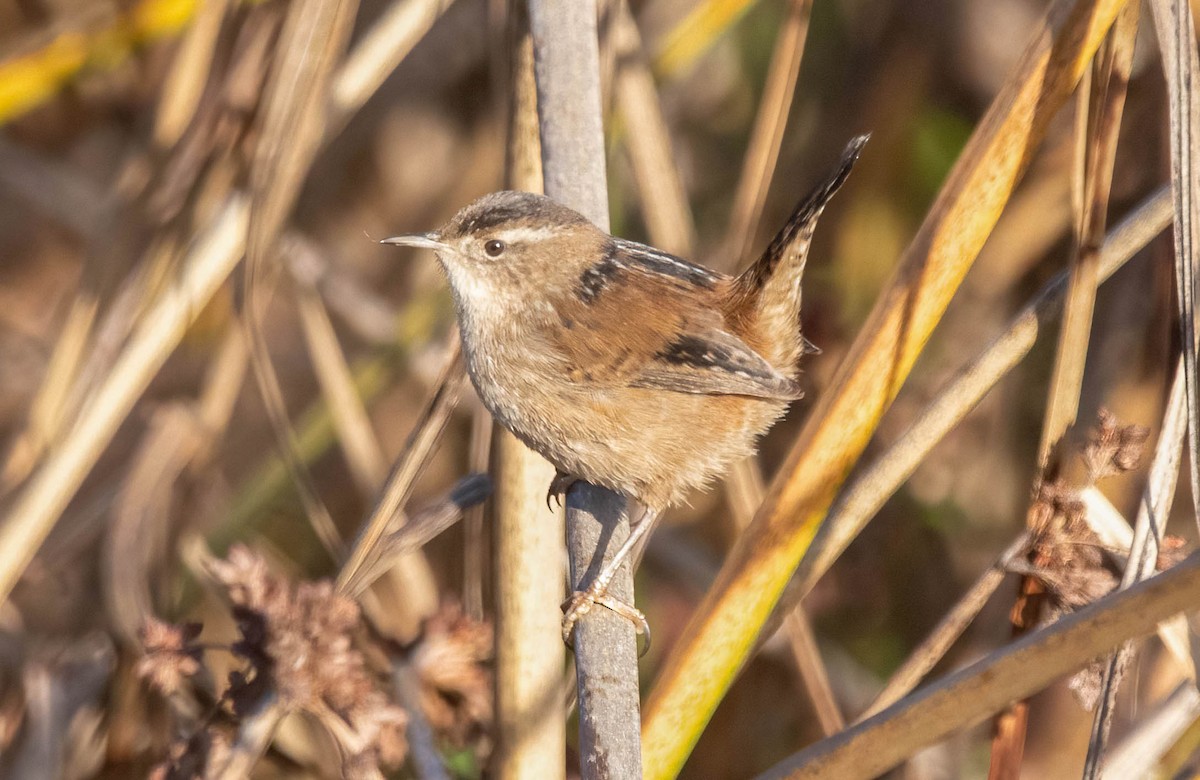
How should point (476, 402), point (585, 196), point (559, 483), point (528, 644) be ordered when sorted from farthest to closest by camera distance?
point (476, 402) → point (559, 483) → point (585, 196) → point (528, 644)

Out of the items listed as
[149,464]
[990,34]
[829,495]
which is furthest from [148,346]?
[990,34]

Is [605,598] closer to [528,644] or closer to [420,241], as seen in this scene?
[528,644]

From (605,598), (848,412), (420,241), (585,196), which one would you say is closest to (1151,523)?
(848,412)

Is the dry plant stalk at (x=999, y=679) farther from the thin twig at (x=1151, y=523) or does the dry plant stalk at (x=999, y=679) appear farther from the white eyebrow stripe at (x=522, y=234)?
the white eyebrow stripe at (x=522, y=234)

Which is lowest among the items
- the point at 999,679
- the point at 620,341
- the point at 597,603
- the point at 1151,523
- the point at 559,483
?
the point at 999,679

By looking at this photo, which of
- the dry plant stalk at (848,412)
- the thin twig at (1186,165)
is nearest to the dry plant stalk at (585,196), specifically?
the dry plant stalk at (848,412)

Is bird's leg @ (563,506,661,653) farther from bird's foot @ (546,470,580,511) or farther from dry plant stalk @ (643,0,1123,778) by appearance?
bird's foot @ (546,470,580,511)

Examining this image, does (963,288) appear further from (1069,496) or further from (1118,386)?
(1069,496)
